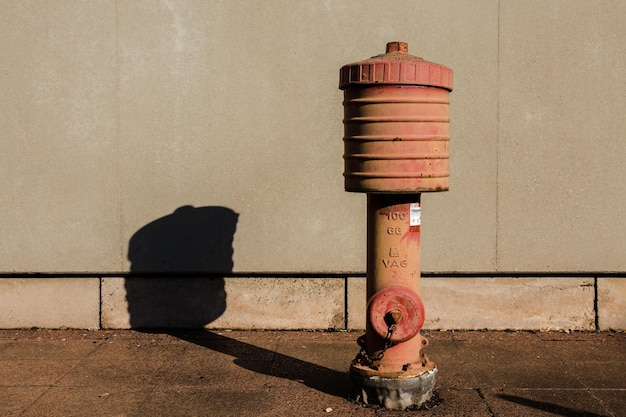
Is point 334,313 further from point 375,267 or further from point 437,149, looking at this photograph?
point 437,149

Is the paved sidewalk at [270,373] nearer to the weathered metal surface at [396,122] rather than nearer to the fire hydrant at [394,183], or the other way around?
the fire hydrant at [394,183]

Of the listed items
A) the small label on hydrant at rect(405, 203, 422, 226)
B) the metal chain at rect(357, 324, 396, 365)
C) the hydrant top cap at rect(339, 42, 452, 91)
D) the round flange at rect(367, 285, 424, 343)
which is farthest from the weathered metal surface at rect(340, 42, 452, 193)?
the metal chain at rect(357, 324, 396, 365)

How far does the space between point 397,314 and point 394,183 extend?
0.77 metres

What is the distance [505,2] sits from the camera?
5875 mm

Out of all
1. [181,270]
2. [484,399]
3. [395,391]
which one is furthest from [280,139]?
[484,399]

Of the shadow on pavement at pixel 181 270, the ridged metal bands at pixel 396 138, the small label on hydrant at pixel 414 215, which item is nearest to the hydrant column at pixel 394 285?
the small label on hydrant at pixel 414 215

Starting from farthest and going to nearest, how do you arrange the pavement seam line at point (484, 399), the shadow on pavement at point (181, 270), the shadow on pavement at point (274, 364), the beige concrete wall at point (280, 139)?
the shadow on pavement at point (181, 270) → the beige concrete wall at point (280, 139) → the shadow on pavement at point (274, 364) → the pavement seam line at point (484, 399)

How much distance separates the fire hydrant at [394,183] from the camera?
417cm

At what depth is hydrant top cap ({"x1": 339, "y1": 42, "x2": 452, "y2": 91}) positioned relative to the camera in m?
4.12

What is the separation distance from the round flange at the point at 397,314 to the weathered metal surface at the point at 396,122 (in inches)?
24.8

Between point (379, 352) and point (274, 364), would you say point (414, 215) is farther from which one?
point (274, 364)

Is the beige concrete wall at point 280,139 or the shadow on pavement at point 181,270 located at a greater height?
the beige concrete wall at point 280,139

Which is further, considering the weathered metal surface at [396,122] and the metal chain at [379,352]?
the metal chain at [379,352]

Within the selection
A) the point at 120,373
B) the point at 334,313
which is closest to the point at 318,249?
the point at 334,313
